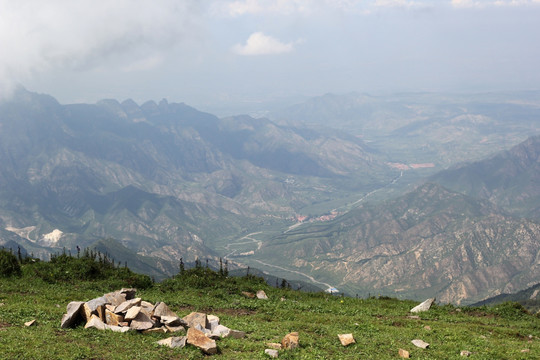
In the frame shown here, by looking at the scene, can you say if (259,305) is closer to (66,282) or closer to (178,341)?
(178,341)

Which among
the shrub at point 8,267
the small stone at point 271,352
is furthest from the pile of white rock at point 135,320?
the shrub at point 8,267

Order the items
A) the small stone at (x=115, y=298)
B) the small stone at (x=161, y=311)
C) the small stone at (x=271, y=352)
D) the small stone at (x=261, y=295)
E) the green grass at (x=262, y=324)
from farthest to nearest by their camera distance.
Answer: the small stone at (x=261, y=295) → the small stone at (x=115, y=298) → the small stone at (x=161, y=311) → the green grass at (x=262, y=324) → the small stone at (x=271, y=352)

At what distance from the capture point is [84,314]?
2842cm

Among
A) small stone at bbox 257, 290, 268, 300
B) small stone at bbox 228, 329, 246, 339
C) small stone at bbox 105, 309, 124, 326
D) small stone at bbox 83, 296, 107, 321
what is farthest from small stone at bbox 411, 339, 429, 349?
small stone at bbox 83, 296, 107, 321

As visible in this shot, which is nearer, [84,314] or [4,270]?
[84,314]

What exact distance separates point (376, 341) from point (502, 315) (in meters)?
20.2

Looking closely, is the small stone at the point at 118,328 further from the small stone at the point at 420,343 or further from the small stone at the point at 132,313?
the small stone at the point at 420,343

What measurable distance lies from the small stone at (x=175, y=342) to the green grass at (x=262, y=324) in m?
0.33

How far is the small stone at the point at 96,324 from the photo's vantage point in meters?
27.3

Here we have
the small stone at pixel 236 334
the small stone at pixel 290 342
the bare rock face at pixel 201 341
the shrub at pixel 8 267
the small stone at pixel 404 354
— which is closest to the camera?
the bare rock face at pixel 201 341

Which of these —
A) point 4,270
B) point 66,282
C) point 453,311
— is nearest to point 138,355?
point 66,282

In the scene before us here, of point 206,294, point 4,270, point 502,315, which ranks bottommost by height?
point 502,315

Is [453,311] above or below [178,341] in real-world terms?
below

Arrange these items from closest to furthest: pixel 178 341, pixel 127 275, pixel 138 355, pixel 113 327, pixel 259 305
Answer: pixel 138 355
pixel 178 341
pixel 113 327
pixel 259 305
pixel 127 275
